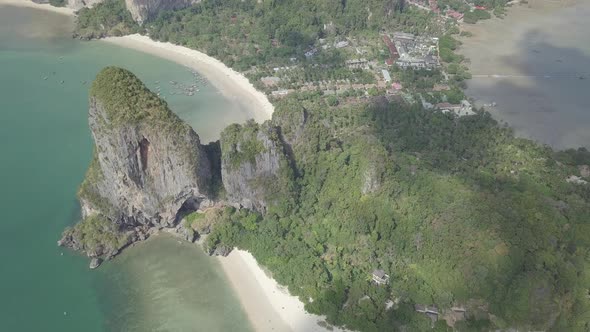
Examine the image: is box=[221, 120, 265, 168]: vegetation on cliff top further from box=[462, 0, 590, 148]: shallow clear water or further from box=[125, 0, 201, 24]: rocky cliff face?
box=[125, 0, 201, 24]: rocky cliff face

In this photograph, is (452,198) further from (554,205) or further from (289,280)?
(289,280)

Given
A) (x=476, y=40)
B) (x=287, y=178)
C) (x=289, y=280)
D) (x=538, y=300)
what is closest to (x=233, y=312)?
(x=289, y=280)

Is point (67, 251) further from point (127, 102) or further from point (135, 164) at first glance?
point (127, 102)

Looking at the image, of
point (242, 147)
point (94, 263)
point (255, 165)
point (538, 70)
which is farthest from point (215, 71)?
point (538, 70)

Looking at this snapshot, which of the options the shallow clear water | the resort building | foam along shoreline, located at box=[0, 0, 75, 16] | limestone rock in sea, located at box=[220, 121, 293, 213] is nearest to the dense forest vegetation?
foam along shoreline, located at box=[0, 0, 75, 16]

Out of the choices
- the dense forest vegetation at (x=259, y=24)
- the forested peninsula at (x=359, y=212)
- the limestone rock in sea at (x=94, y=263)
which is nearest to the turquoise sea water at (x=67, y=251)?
the limestone rock in sea at (x=94, y=263)
